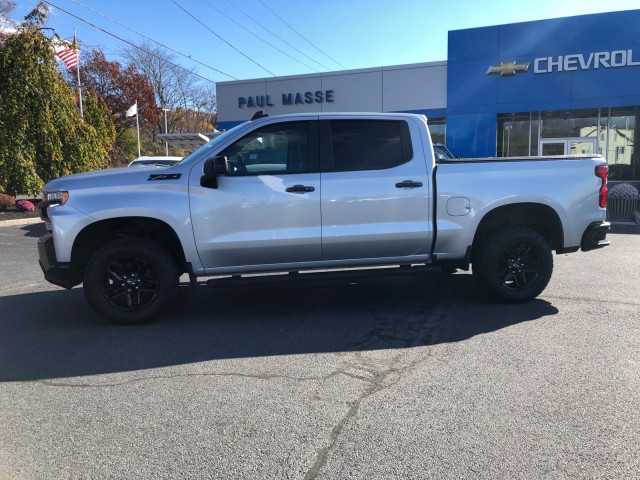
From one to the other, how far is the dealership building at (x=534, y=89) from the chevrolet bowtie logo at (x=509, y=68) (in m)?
0.04

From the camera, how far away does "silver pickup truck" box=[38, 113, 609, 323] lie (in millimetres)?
5223

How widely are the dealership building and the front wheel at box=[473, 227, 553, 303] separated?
15.3 m

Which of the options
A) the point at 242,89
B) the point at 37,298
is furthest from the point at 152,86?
the point at 37,298

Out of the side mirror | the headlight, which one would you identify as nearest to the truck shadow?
the headlight

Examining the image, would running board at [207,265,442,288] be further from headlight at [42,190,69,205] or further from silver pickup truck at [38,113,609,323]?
headlight at [42,190,69,205]

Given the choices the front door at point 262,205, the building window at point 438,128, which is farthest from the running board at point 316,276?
the building window at point 438,128

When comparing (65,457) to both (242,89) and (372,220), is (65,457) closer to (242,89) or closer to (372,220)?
(372,220)

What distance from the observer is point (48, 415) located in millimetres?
3523

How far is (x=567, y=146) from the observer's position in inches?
783

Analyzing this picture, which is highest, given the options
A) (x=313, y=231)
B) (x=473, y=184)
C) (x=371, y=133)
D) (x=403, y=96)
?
(x=403, y=96)

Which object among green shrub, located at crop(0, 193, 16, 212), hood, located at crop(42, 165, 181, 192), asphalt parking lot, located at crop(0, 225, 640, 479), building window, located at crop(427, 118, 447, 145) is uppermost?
building window, located at crop(427, 118, 447, 145)

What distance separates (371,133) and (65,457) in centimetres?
422

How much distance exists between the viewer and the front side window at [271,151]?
5441mm

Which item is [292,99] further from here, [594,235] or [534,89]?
[594,235]
